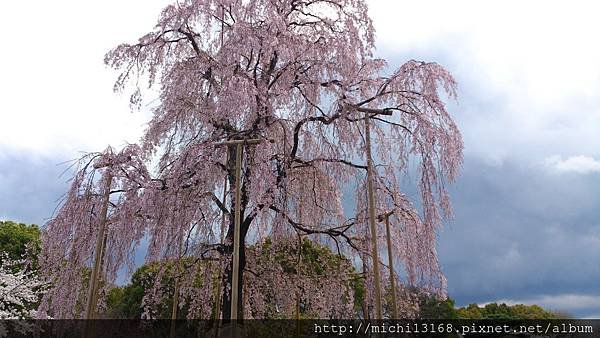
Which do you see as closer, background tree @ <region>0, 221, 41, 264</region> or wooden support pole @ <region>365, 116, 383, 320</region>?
wooden support pole @ <region>365, 116, 383, 320</region>

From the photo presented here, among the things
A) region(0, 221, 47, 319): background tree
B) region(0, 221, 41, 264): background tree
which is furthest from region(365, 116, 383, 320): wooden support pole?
region(0, 221, 41, 264): background tree

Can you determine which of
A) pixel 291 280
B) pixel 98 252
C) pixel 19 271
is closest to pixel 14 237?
pixel 19 271

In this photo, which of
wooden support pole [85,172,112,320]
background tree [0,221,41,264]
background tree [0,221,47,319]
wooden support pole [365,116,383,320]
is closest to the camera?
wooden support pole [365,116,383,320]

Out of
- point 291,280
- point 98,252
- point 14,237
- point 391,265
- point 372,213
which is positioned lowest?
point 291,280

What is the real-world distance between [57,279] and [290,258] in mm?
6135

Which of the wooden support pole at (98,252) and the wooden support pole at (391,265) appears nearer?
the wooden support pole at (98,252)

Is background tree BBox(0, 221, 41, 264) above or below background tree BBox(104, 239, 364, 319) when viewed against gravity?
above

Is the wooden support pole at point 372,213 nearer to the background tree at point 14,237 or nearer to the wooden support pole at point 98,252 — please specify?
the wooden support pole at point 98,252

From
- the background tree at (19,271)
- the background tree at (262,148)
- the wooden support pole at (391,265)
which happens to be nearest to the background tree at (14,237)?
the background tree at (19,271)

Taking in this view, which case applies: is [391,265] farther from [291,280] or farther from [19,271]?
[19,271]

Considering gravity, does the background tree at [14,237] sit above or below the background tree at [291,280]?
above

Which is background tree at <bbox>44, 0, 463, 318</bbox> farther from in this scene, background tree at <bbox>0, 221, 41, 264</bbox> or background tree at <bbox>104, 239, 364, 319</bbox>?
background tree at <bbox>0, 221, 41, 264</bbox>

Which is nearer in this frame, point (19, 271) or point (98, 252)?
point (98, 252)

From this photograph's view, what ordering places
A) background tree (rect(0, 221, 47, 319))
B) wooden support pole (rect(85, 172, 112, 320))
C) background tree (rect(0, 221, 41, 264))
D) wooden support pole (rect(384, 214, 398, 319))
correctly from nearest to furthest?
wooden support pole (rect(85, 172, 112, 320))
wooden support pole (rect(384, 214, 398, 319))
background tree (rect(0, 221, 47, 319))
background tree (rect(0, 221, 41, 264))
